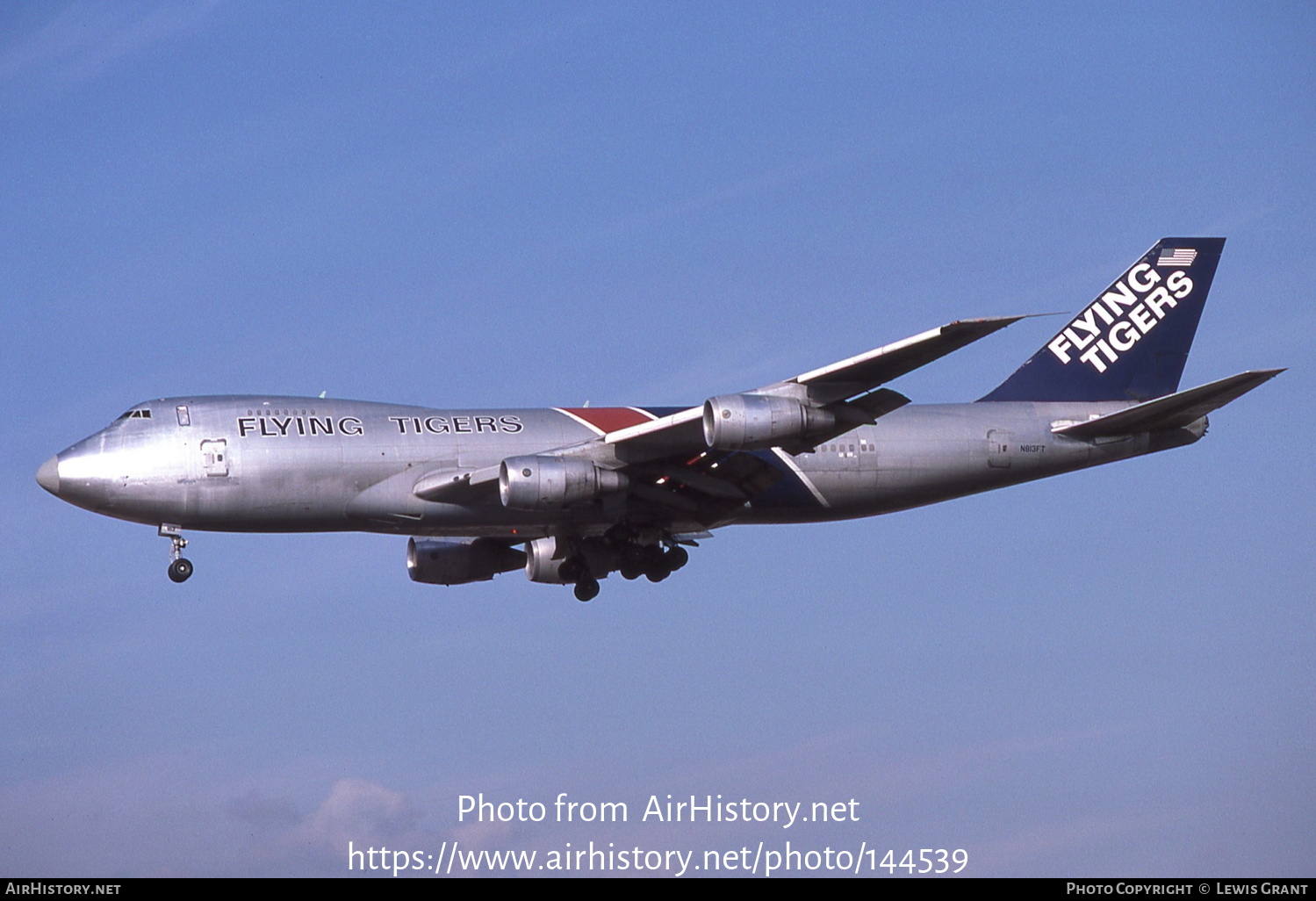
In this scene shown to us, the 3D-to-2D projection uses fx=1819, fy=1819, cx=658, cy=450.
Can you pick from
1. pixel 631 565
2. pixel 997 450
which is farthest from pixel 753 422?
pixel 997 450

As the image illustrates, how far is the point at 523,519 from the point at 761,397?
7286 mm

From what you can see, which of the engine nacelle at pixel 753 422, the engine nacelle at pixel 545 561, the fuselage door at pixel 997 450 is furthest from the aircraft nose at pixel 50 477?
the fuselage door at pixel 997 450

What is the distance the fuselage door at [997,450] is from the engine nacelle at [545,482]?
447 inches

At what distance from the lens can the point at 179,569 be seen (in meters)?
44.3

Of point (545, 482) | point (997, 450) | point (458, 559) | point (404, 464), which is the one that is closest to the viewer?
point (545, 482)

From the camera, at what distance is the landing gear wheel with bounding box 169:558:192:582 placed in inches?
1742

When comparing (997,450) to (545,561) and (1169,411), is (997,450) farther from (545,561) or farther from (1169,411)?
(545,561)

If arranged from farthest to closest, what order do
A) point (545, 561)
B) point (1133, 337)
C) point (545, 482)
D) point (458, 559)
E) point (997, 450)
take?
point (1133, 337)
point (458, 559)
point (545, 561)
point (997, 450)
point (545, 482)

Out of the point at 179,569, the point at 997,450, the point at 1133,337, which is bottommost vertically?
the point at 179,569

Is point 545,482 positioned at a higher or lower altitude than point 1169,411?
lower

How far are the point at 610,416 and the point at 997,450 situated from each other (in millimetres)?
10185

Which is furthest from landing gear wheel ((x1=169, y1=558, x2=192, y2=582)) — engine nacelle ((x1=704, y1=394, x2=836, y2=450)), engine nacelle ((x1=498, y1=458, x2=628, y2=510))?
engine nacelle ((x1=704, y1=394, x2=836, y2=450))

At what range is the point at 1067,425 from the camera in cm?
4806

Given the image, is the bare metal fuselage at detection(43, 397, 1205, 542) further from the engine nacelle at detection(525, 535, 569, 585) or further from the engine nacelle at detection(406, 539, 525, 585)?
the engine nacelle at detection(406, 539, 525, 585)
